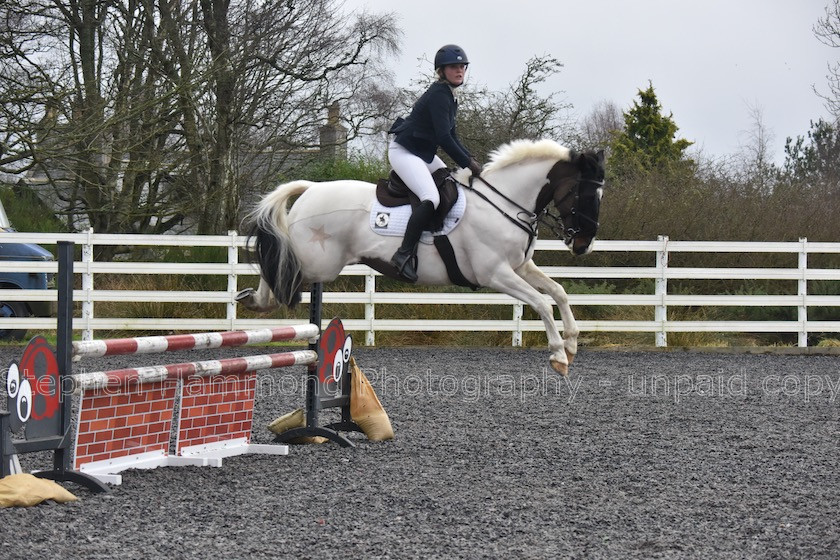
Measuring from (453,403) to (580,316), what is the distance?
606cm

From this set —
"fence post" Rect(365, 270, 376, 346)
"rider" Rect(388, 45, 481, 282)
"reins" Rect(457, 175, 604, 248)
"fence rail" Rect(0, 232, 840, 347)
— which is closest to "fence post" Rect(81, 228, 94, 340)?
"fence rail" Rect(0, 232, 840, 347)

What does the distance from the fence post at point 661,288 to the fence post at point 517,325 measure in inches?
68.5

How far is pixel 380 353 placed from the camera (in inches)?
475

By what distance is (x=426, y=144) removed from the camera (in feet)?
21.7

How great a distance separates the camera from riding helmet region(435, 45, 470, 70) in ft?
20.7

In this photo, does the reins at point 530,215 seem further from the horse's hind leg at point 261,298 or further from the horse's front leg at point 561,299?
the horse's hind leg at point 261,298

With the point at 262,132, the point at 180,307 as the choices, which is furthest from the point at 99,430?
the point at 262,132

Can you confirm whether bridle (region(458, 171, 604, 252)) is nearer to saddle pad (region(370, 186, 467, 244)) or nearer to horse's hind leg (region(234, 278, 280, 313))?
saddle pad (region(370, 186, 467, 244))

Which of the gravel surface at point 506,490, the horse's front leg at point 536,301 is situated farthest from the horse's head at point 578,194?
the gravel surface at point 506,490

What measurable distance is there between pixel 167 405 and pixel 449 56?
105 inches

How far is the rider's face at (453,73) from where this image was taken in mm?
6352

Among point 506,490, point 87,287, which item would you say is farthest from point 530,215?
point 87,287

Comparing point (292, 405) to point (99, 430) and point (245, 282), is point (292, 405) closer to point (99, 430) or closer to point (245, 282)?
point (99, 430)

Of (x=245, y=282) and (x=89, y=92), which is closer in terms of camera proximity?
(x=245, y=282)
